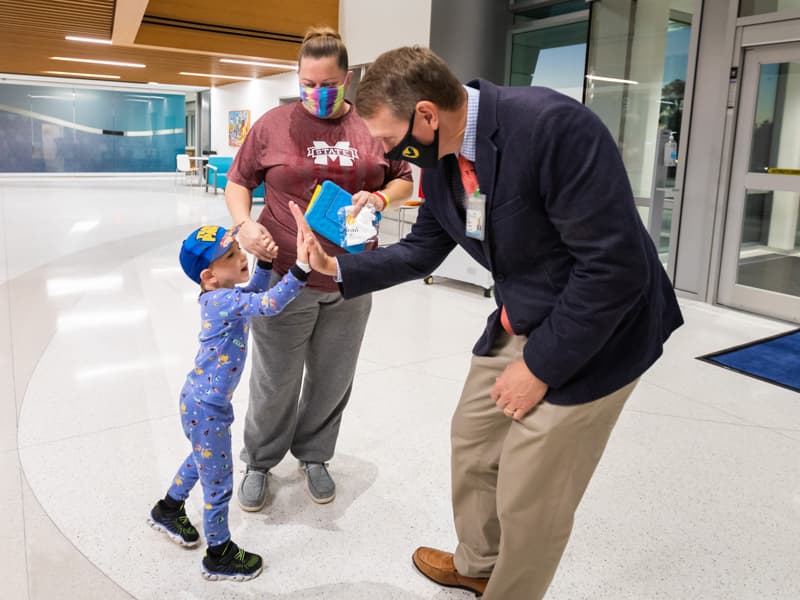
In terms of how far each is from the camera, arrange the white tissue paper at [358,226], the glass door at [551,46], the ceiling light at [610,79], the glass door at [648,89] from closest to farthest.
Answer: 1. the white tissue paper at [358,226]
2. the glass door at [648,89]
3. the ceiling light at [610,79]
4. the glass door at [551,46]

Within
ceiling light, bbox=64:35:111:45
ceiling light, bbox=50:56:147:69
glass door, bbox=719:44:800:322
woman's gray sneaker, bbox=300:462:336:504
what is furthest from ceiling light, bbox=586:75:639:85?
ceiling light, bbox=50:56:147:69

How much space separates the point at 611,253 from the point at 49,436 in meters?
2.80

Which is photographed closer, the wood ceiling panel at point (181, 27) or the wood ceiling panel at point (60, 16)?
the wood ceiling panel at point (60, 16)

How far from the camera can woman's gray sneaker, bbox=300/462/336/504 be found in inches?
101

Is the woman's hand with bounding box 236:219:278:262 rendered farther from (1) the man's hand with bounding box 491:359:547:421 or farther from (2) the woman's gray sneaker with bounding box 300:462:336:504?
(2) the woman's gray sneaker with bounding box 300:462:336:504

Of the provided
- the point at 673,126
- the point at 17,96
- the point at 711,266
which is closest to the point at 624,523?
the point at 711,266

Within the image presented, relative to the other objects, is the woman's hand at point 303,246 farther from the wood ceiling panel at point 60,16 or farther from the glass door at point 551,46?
the wood ceiling panel at point 60,16

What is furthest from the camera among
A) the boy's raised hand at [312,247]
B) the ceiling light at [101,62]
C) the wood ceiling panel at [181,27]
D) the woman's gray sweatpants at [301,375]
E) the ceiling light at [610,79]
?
the ceiling light at [101,62]

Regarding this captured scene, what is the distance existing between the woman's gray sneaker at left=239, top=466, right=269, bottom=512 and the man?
3.80 ft

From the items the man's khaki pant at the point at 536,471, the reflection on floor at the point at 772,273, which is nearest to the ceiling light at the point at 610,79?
the reflection on floor at the point at 772,273

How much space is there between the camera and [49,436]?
10.1 ft

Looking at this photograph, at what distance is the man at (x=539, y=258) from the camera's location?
1.30 m

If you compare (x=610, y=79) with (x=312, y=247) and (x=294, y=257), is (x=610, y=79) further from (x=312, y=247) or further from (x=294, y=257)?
(x=312, y=247)

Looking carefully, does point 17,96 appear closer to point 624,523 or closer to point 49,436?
point 49,436
